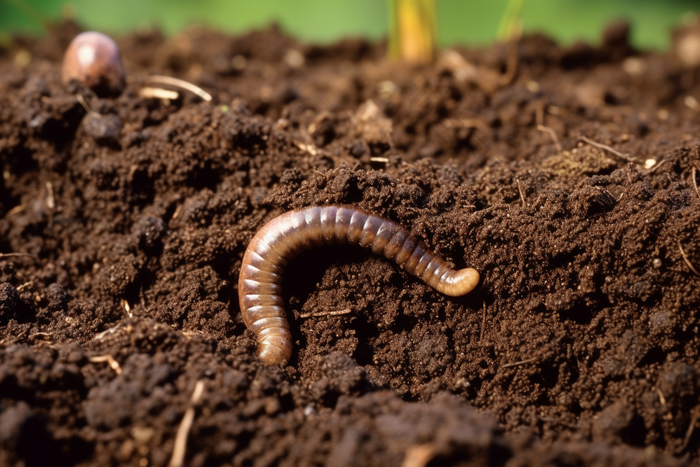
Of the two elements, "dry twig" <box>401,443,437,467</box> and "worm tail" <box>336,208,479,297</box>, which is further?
"worm tail" <box>336,208,479,297</box>

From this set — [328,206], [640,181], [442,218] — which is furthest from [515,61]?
[328,206]

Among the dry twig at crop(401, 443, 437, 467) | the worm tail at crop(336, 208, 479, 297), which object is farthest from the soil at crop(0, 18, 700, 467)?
the worm tail at crop(336, 208, 479, 297)

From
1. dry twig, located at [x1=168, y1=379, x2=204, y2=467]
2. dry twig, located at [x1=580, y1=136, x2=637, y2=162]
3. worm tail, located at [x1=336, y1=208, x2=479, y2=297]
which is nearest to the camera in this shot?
dry twig, located at [x1=168, y1=379, x2=204, y2=467]

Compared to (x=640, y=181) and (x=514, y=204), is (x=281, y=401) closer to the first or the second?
(x=514, y=204)

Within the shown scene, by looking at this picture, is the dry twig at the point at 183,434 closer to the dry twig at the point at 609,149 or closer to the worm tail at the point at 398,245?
the worm tail at the point at 398,245

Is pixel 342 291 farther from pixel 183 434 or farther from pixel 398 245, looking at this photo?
pixel 183 434

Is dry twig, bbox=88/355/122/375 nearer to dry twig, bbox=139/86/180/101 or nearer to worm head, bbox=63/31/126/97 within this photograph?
dry twig, bbox=139/86/180/101
